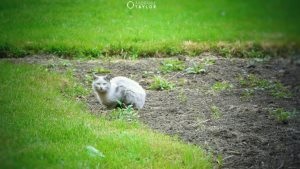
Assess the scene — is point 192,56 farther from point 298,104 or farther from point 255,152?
point 255,152

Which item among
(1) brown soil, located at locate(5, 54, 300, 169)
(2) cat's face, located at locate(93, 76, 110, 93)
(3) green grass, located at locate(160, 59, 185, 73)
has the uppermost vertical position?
(2) cat's face, located at locate(93, 76, 110, 93)

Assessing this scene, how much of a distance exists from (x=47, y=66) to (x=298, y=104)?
216 inches

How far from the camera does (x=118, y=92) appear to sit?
31.4ft

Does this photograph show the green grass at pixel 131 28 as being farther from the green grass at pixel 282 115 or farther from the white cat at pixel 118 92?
the green grass at pixel 282 115

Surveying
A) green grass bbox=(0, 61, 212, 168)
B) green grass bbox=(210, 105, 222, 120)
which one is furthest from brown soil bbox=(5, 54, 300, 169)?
green grass bbox=(0, 61, 212, 168)

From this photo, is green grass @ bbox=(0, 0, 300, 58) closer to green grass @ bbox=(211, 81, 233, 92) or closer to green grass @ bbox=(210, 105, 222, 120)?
green grass @ bbox=(211, 81, 233, 92)

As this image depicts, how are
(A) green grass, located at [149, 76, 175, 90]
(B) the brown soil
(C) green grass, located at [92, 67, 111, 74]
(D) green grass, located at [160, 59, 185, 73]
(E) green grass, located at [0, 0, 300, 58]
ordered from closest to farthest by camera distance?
(B) the brown soil → (A) green grass, located at [149, 76, 175, 90] → (C) green grass, located at [92, 67, 111, 74] → (D) green grass, located at [160, 59, 185, 73] → (E) green grass, located at [0, 0, 300, 58]

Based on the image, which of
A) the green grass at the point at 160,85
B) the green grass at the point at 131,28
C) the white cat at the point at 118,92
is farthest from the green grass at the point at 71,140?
the green grass at the point at 131,28

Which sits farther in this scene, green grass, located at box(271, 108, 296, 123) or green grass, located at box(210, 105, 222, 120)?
green grass, located at box(210, 105, 222, 120)

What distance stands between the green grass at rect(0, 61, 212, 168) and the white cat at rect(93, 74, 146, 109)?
1.42 ft

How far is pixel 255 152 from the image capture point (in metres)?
8.02

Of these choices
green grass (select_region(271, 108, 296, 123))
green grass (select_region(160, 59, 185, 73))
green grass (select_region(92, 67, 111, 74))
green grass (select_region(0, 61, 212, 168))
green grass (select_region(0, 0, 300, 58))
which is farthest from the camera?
green grass (select_region(0, 0, 300, 58))

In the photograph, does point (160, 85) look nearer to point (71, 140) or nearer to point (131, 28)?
point (71, 140)

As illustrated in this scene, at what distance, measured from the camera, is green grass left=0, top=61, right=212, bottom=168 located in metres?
7.02
